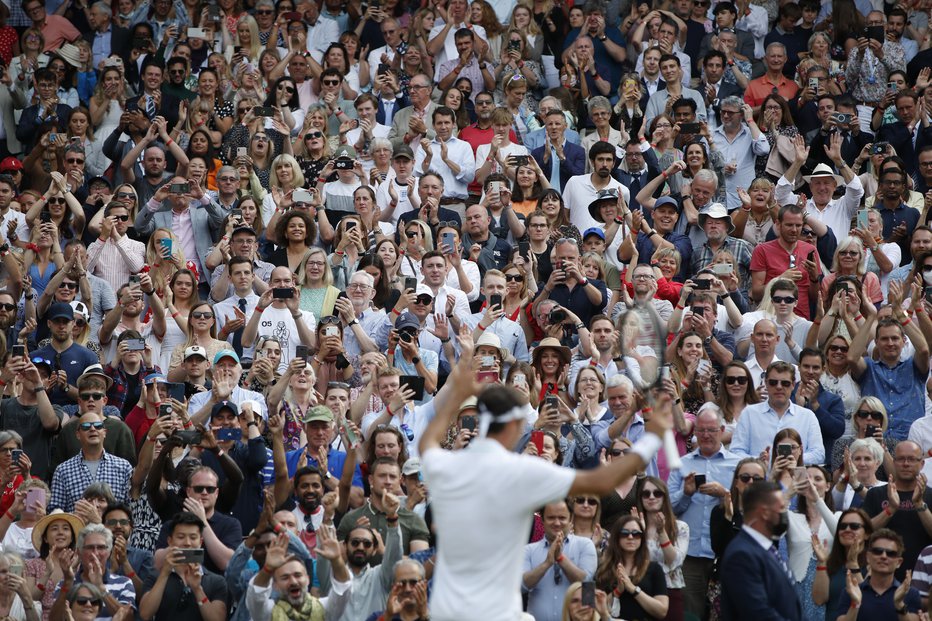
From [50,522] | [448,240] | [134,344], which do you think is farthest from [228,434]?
[448,240]

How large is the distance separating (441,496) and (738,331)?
738 cm

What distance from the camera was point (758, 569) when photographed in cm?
838

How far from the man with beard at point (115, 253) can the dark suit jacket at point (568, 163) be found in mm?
4276

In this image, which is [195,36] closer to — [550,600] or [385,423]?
[385,423]

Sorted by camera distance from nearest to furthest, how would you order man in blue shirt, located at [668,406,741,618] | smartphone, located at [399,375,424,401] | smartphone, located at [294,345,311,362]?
man in blue shirt, located at [668,406,741,618], smartphone, located at [399,375,424,401], smartphone, located at [294,345,311,362]

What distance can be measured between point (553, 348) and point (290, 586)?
3.83m

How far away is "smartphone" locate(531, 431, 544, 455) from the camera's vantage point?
1184cm

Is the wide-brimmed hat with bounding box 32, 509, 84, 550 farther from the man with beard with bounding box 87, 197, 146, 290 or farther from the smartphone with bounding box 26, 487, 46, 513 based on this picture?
the man with beard with bounding box 87, 197, 146, 290

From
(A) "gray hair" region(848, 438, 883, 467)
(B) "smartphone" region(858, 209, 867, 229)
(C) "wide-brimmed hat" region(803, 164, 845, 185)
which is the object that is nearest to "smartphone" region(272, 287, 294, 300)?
(A) "gray hair" region(848, 438, 883, 467)

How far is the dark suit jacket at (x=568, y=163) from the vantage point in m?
17.5

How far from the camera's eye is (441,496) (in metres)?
7.50

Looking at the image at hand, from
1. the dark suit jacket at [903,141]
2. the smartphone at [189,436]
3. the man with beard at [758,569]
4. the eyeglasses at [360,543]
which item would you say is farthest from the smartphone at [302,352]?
the dark suit jacket at [903,141]

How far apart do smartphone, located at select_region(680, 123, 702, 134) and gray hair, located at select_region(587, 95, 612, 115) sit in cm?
89

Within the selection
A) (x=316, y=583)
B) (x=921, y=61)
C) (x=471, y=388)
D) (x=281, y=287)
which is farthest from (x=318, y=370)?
(x=921, y=61)
